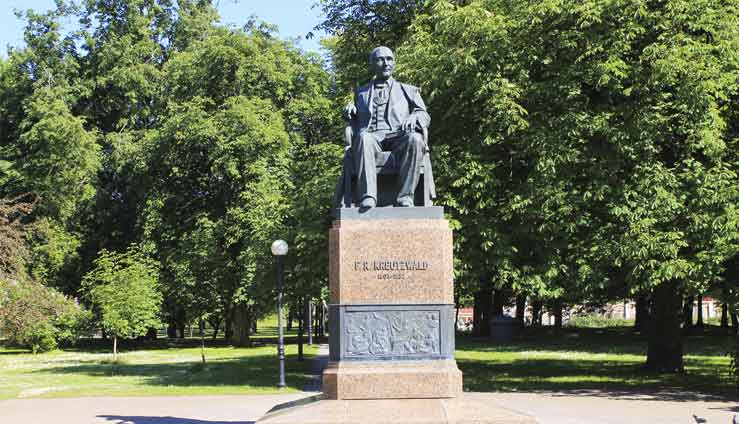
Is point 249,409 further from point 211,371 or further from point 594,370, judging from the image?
point 594,370

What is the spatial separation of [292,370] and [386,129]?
16.3 metres

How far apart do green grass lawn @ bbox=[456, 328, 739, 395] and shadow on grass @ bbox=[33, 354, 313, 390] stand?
5138mm

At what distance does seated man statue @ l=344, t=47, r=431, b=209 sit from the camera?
11.5 meters

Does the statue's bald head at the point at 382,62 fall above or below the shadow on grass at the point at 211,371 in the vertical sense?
above

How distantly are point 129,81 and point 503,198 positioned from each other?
1028 inches

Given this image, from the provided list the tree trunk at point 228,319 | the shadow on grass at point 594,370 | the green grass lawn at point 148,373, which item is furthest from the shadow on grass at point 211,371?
the tree trunk at point 228,319

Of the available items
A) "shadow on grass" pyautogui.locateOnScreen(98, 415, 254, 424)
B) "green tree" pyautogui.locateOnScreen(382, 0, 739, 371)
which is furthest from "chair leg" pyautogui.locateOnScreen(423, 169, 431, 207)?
"green tree" pyautogui.locateOnScreen(382, 0, 739, 371)

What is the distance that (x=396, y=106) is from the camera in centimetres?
1201

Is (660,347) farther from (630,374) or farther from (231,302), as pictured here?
(231,302)

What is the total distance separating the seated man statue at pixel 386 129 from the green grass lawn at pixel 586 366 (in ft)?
33.4

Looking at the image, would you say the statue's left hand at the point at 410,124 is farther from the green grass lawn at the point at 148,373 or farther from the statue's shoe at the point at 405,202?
the green grass lawn at the point at 148,373

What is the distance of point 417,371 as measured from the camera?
10914 mm

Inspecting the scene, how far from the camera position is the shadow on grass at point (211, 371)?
905 inches

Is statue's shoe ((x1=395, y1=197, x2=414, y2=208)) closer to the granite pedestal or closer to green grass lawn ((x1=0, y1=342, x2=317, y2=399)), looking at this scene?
the granite pedestal
